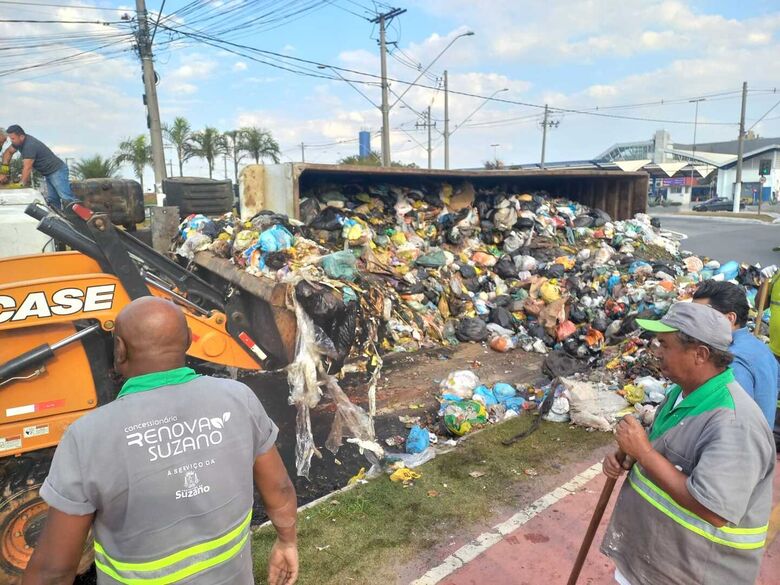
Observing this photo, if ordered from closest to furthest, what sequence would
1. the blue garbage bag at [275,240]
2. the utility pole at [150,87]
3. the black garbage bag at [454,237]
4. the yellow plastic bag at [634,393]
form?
the yellow plastic bag at [634,393] → the blue garbage bag at [275,240] → the black garbage bag at [454,237] → the utility pole at [150,87]

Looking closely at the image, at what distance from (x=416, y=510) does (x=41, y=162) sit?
→ 550 cm

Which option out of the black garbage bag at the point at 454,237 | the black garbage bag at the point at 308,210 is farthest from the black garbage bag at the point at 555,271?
the black garbage bag at the point at 308,210

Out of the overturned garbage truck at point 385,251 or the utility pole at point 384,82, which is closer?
the overturned garbage truck at point 385,251

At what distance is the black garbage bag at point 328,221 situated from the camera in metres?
7.06

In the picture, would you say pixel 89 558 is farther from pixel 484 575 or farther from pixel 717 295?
pixel 717 295

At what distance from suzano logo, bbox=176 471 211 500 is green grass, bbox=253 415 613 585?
5.41ft

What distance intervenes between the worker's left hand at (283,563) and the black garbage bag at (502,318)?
5715 millimetres

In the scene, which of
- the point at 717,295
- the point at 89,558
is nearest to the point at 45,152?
the point at 89,558

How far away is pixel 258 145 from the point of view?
30.4 meters

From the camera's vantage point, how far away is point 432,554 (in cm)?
299

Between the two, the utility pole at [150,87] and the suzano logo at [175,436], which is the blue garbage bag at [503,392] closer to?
the suzano logo at [175,436]

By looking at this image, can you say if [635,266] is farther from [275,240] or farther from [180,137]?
[180,137]

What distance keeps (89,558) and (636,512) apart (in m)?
2.66

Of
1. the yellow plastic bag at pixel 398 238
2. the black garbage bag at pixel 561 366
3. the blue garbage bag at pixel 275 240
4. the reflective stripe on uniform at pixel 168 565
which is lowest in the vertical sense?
the black garbage bag at pixel 561 366
